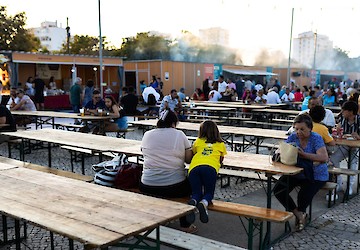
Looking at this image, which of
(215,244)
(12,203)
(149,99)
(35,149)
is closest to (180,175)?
(215,244)

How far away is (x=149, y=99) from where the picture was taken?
42.8 ft

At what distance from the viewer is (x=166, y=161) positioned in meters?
3.82

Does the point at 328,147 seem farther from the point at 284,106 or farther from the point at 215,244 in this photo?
the point at 284,106

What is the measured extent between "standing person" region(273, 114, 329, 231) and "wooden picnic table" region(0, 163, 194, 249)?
1799 mm

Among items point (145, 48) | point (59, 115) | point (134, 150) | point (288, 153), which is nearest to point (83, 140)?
point (134, 150)

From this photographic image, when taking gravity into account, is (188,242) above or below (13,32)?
below

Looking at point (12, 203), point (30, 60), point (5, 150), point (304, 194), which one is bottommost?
point (5, 150)

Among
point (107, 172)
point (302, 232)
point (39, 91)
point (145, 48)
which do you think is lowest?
point (302, 232)

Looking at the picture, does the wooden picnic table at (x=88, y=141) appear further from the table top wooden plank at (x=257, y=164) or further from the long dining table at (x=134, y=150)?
the table top wooden plank at (x=257, y=164)

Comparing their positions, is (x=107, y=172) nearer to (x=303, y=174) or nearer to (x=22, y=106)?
(x=303, y=174)

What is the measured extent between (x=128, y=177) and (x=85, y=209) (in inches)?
64.9

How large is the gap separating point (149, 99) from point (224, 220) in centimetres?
882

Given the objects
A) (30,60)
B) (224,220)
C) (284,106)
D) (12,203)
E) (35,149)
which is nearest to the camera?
(12,203)

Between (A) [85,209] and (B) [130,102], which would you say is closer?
(A) [85,209]
